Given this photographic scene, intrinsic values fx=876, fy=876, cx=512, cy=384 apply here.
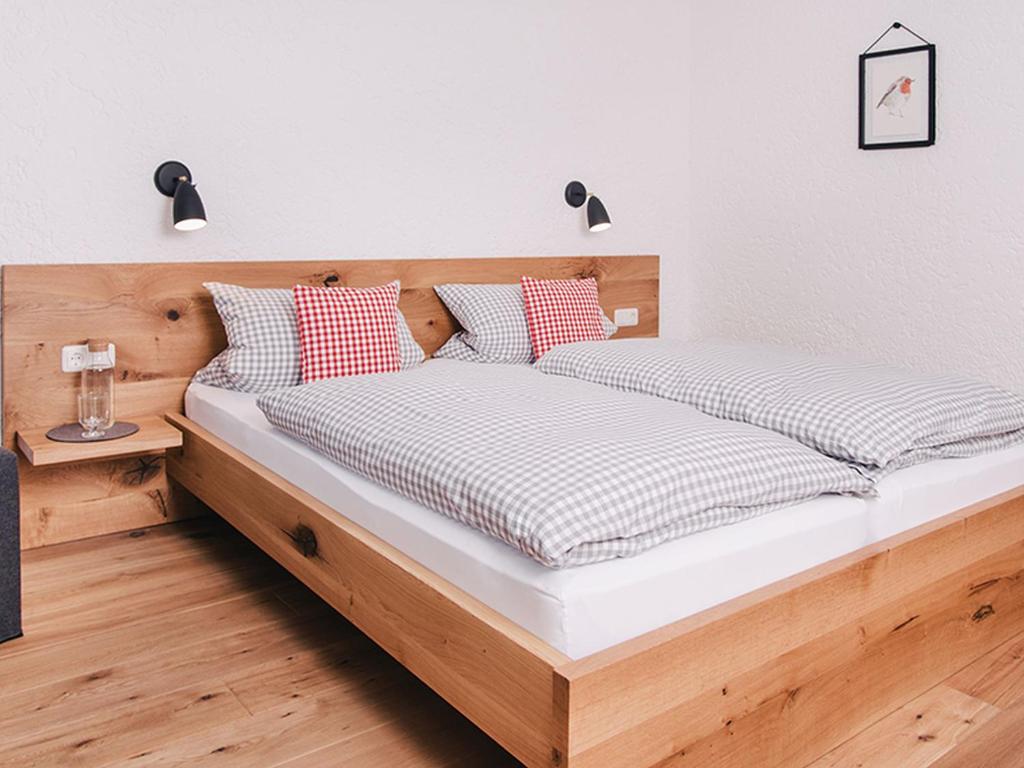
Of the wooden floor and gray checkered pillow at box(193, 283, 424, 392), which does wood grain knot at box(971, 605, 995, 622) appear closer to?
the wooden floor

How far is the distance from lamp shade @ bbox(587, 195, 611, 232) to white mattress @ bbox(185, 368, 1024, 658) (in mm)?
1806

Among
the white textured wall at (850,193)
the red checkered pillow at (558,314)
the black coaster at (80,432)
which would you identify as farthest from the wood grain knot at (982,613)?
the black coaster at (80,432)

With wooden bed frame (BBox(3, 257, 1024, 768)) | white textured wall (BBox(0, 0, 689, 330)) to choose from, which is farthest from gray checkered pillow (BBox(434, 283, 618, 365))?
wooden bed frame (BBox(3, 257, 1024, 768))

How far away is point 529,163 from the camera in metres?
3.39

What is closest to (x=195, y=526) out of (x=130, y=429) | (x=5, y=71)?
(x=130, y=429)

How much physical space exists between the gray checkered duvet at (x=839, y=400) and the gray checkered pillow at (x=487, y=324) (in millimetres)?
614

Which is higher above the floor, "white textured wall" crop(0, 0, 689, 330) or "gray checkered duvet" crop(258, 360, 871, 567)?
"white textured wall" crop(0, 0, 689, 330)

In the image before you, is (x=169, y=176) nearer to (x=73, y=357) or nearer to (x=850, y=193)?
(x=73, y=357)

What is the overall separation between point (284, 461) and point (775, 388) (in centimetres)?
114

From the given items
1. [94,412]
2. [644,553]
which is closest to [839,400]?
[644,553]

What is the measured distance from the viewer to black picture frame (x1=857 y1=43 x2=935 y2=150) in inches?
119

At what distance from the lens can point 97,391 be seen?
8.19 ft

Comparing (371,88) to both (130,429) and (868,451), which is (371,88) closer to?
(130,429)

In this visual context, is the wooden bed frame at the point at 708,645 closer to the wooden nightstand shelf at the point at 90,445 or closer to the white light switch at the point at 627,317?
the wooden nightstand shelf at the point at 90,445
